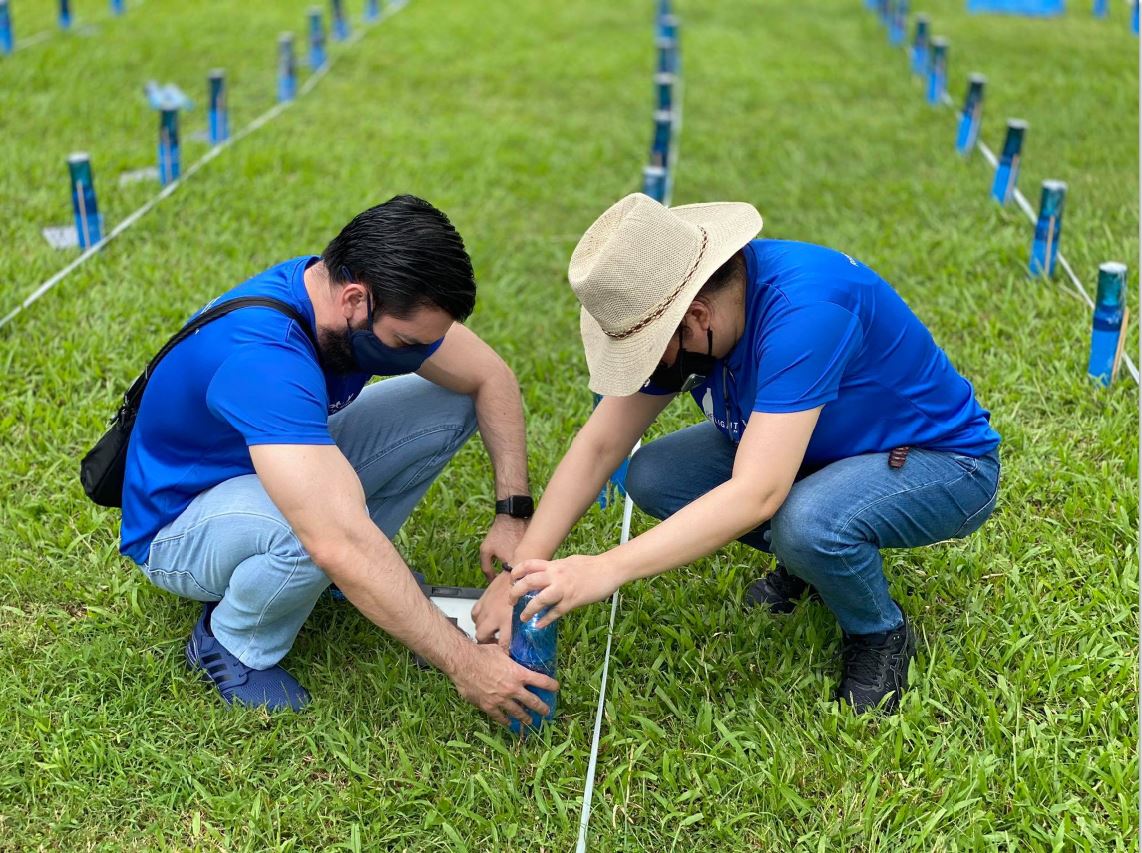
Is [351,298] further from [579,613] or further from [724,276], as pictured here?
[579,613]

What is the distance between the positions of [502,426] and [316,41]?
22.9 feet

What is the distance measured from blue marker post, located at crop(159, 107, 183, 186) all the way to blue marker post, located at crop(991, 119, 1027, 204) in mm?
4000

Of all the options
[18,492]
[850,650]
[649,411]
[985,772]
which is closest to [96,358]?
[18,492]

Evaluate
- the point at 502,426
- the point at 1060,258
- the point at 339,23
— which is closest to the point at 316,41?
the point at 339,23

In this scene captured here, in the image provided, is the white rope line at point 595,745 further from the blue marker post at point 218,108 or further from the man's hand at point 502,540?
the blue marker post at point 218,108

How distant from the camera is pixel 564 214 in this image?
625 centimetres

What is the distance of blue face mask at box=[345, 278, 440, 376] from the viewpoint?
2.64 metres

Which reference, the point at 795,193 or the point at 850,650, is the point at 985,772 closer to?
the point at 850,650

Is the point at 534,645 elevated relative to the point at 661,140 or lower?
elevated

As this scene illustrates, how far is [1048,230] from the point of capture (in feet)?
16.3

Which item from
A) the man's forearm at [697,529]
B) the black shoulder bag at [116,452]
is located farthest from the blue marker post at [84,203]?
the man's forearm at [697,529]

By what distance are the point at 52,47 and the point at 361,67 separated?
2.22 metres

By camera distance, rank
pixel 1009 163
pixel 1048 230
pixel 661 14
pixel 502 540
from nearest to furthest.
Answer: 1. pixel 502 540
2. pixel 1048 230
3. pixel 1009 163
4. pixel 661 14

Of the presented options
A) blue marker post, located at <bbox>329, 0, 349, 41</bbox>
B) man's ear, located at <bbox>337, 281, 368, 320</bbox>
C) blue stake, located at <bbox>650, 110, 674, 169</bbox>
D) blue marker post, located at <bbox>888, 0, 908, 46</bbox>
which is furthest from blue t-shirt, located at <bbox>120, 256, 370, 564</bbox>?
blue marker post, located at <bbox>888, 0, 908, 46</bbox>
